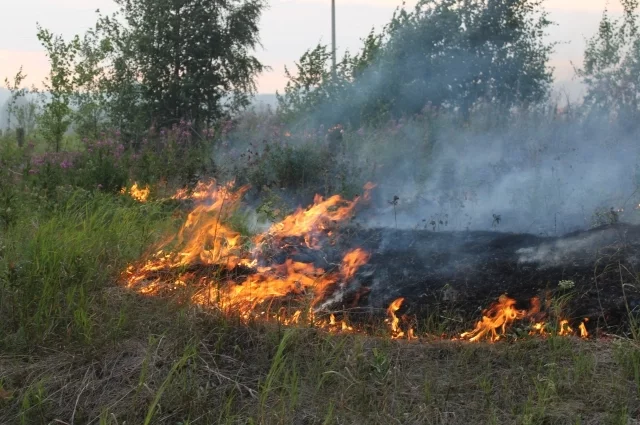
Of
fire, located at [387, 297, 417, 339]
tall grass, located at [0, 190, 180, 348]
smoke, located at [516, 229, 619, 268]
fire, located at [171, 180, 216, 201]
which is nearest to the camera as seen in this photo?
tall grass, located at [0, 190, 180, 348]

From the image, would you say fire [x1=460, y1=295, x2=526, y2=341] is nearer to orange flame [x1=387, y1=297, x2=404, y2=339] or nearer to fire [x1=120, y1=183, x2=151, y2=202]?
orange flame [x1=387, y1=297, x2=404, y2=339]

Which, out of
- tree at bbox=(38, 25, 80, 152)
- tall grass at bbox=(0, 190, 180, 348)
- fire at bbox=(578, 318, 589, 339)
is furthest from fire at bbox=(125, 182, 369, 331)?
tree at bbox=(38, 25, 80, 152)

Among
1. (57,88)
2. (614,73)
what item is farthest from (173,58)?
(614,73)

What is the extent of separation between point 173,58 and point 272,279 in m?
11.1

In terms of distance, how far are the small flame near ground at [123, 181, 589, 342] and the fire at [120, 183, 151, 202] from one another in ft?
6.59

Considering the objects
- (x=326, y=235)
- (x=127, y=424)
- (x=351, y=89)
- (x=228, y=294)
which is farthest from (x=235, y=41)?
(x=127, y=424)

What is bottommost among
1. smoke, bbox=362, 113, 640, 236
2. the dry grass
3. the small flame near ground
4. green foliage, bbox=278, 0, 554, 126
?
the dry grass

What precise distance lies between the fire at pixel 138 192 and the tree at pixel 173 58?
21.7 ft

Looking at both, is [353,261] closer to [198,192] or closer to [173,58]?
[198,192]

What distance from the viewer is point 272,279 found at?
164 inches

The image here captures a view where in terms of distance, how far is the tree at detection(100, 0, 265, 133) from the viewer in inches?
555

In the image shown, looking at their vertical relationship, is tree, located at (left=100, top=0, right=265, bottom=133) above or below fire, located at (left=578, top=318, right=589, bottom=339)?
above

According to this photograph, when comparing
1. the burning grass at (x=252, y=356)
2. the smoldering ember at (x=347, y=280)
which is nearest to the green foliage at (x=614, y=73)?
the smoldering ember at (x=347, y=280)

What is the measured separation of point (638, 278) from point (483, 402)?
1.46 meters
